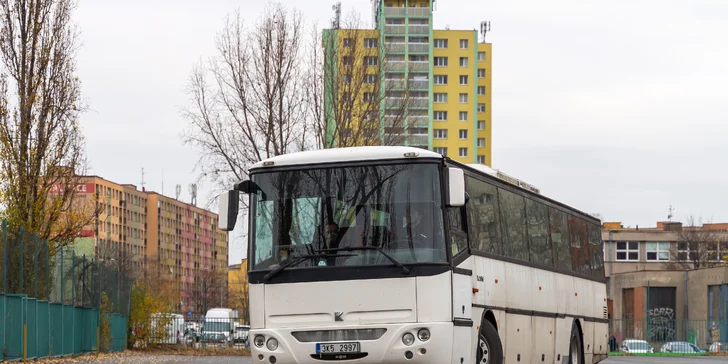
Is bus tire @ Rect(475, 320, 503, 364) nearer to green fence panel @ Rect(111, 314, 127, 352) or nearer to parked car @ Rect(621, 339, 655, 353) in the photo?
green fence panel @ Rect(111, 314, 127, 352)

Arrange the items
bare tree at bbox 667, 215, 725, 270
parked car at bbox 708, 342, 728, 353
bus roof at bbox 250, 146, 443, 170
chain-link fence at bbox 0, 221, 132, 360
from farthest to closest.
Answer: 1. bare tree at bbox 667, 215, 725, 270
2. parked car at bbox 708, 342, 728, 353
3. chain-link fence at bbox 0, 221, 132, 360
4. bus roof at bbox 250, 146, 443, 170

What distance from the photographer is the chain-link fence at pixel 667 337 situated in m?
64.2

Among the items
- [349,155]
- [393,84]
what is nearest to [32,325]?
[349,155]

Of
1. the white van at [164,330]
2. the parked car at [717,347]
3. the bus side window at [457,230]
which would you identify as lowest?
the parked car at [717,347]

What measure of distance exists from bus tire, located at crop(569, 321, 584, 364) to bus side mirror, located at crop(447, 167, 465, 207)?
27.3 feet

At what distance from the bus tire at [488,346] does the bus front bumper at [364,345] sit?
6.01ft

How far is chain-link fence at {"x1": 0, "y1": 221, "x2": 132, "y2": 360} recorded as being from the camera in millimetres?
27250

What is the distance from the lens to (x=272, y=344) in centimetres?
1552

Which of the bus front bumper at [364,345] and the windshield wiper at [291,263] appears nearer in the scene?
the bus front bumper at [364,345]

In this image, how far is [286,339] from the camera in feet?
50.6

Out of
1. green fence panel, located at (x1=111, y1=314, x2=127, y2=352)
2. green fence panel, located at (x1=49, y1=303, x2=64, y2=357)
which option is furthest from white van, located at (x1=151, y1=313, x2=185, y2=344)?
green fence panel, located at (x1=49, y1=303, x2=64, y2=357)

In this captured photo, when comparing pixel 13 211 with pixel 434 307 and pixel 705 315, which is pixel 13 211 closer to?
pixel 434 307

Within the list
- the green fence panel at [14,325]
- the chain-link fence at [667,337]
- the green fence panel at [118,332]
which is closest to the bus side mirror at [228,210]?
the green fence panel at [14,325]

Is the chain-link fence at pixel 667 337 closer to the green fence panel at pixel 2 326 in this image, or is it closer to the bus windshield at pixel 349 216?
the green fence panel at pixel 2 326
